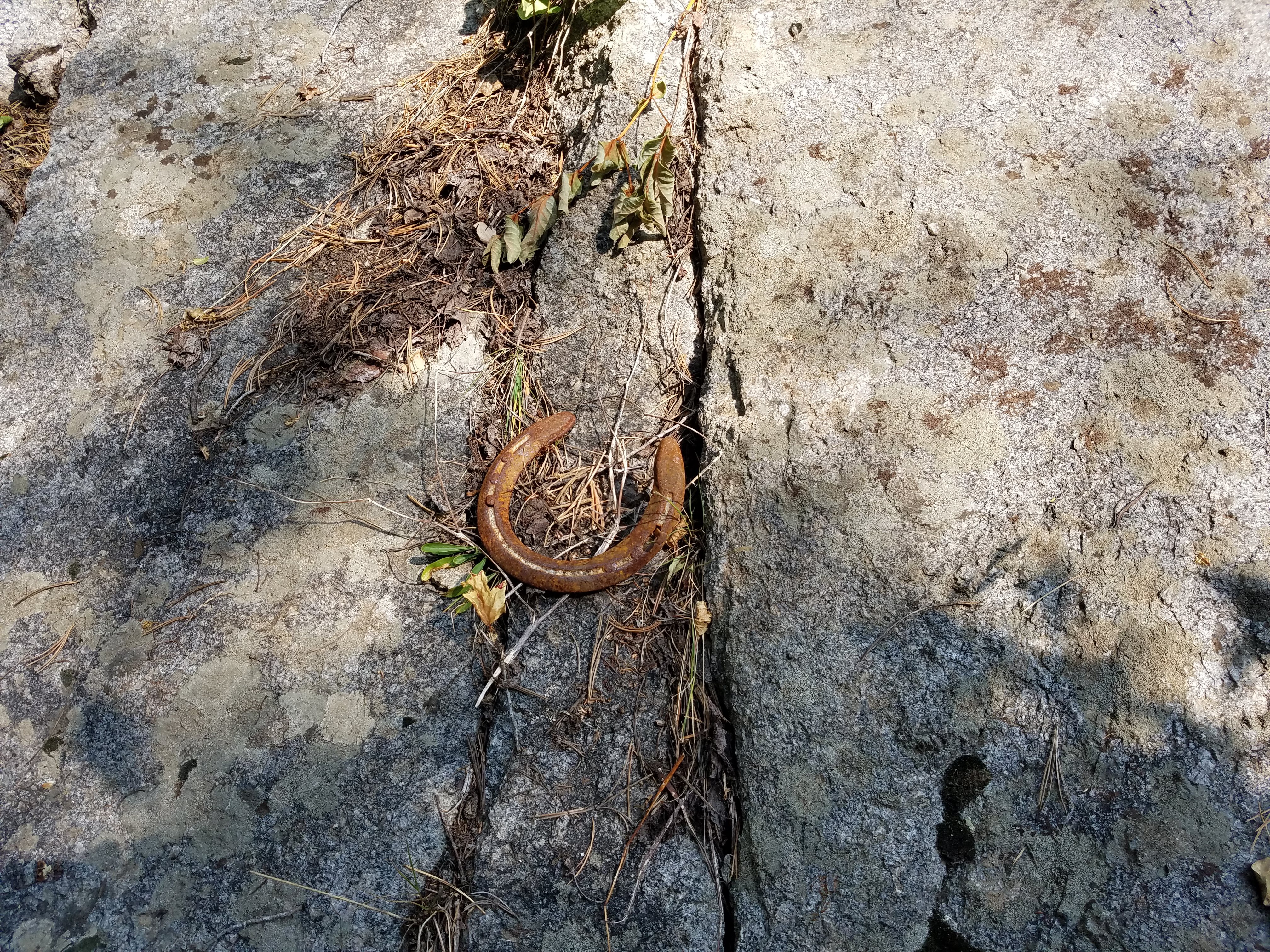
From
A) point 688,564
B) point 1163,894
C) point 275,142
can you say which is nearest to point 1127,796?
point 1163,894

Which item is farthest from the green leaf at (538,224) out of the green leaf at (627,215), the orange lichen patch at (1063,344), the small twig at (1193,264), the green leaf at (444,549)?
the small twig at (1193,264)

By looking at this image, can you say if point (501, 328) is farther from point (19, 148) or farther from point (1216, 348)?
point (19, 148)

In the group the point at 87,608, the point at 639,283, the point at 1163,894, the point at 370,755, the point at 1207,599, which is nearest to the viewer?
the point at 1163,894

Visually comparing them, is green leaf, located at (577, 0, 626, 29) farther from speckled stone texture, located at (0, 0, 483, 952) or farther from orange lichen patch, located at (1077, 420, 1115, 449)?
orange lichen patch, located at (1077, 420, 1115, 449)

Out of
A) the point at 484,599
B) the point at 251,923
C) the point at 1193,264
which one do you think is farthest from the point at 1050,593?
the point at 251,923

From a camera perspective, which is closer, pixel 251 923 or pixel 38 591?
pixel 251 923

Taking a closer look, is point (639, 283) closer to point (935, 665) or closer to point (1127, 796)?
point (935, 665)
